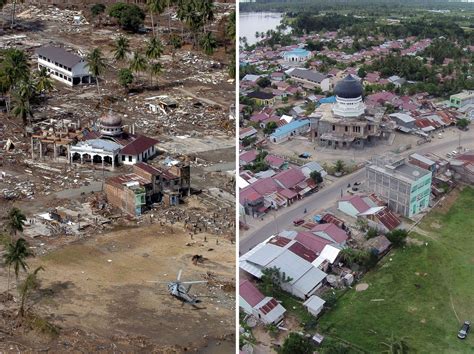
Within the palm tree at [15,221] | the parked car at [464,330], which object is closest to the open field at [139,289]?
the palm tree at [15,221]

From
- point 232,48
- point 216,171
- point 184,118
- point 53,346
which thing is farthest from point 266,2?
point 232,48

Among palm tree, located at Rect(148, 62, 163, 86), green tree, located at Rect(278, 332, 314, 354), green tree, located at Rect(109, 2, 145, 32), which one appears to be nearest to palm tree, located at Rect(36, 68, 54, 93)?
palm tree, located at Rect(148, 62, 163, 86)

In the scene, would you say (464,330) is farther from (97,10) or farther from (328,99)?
(97,10)

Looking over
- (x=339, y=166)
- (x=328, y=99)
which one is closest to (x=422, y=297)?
(x=339, y=166)

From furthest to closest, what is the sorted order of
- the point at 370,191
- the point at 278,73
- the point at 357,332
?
the point at 278,73 < the point at 370,191 < the point at 357,332

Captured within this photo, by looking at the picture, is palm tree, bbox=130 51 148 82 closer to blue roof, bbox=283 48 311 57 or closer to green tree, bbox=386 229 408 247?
blue roof, bbox=283 48 311 57

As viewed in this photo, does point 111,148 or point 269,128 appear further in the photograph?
point 111,148

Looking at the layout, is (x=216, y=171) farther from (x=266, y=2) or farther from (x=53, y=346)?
(x=53, y=346)
